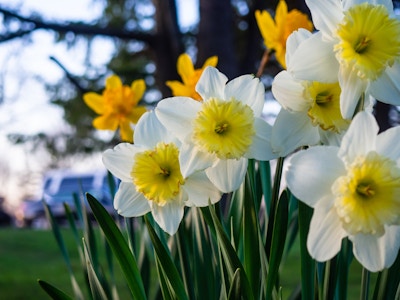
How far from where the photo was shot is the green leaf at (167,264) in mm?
613

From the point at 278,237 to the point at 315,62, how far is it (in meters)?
0.21

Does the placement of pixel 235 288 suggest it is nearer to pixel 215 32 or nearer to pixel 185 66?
pixel 185 66

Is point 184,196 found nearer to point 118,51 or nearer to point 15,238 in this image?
point 15,238

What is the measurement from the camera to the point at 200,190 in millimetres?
585

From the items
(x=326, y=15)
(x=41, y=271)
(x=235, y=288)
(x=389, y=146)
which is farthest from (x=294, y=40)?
(x=41, y=271)

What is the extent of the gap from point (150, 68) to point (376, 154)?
6766 mm

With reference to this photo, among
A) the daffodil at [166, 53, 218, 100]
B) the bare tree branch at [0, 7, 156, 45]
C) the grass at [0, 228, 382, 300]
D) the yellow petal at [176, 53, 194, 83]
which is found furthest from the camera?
the bare tree branch at [0, 7, 156, 45]

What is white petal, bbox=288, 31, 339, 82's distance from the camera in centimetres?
50

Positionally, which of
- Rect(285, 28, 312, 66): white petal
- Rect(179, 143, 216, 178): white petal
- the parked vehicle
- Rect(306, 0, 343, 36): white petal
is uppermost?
Rect(306, 0, 343, 36): white petal

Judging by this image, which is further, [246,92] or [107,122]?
[107,122]

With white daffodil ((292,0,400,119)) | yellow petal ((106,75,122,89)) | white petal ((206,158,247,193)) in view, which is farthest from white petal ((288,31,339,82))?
yellow petal ((106,75,122,89))

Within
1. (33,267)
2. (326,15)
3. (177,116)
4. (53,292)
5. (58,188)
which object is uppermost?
A: (326,15)

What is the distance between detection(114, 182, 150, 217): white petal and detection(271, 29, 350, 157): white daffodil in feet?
0.54

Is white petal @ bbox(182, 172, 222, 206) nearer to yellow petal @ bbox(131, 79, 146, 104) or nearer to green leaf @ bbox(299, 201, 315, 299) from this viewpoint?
green leaf @ bbox(299, 201, 315, 299)
